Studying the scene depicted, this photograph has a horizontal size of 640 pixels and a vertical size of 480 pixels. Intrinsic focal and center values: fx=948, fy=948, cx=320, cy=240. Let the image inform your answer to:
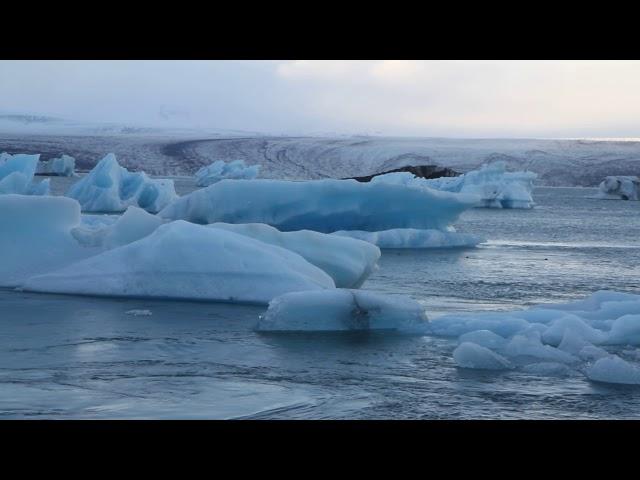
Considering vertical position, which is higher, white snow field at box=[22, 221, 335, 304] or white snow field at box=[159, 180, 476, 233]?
white snow field at box=[159, 180, 476, 233]

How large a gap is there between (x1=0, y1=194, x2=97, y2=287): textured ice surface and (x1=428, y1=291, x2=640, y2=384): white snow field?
3964mm

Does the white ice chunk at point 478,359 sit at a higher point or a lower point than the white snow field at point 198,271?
lower

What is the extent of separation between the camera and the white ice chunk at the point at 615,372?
5.01m

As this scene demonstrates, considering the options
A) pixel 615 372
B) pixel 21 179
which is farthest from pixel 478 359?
pixel 21 179

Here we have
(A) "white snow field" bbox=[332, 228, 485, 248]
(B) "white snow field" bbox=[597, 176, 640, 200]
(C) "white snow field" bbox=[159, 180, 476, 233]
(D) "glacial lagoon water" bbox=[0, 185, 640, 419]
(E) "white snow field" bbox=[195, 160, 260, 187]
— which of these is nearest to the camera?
(D) "glacial lagoon water" bbox=[0, 185, 640, 419]

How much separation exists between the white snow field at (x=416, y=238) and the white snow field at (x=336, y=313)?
8143 mm

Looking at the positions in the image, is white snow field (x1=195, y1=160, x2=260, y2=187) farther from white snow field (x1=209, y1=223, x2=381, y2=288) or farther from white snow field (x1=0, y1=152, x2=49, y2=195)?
white snow field (x1=209, y1=223, x2=381, y2=288)

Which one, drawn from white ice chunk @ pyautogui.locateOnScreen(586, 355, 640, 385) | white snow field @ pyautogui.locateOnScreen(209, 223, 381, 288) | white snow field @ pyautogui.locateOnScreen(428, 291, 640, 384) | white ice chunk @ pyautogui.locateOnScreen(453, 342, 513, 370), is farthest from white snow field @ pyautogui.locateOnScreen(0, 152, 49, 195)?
white ice chunk @ pyautogui.locateOnScreen(586, 355, 640, 385)

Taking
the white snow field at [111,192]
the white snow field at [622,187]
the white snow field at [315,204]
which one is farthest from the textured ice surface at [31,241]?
the white snow field at [622,187]

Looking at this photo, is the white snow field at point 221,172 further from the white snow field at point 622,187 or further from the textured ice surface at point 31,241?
the textured ice surface at point 31,241

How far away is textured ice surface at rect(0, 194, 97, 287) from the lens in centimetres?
883

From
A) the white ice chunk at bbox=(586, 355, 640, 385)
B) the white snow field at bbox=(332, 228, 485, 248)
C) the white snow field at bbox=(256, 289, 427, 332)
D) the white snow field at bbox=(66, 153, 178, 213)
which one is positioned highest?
the white snow field at bbox=(66, 153, 178, 213)
